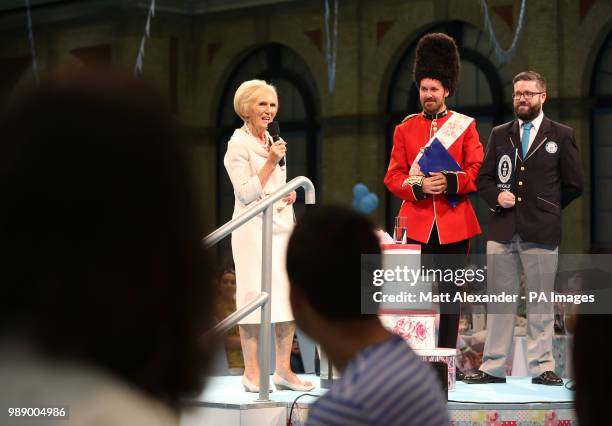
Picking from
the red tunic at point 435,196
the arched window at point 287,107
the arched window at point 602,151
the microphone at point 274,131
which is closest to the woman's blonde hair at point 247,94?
the microphone at point 274,131

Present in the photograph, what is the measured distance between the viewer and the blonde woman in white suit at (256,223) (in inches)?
201

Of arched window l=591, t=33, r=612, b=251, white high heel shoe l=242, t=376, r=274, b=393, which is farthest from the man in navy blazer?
arched window l=591, t=33, r=612, b=251

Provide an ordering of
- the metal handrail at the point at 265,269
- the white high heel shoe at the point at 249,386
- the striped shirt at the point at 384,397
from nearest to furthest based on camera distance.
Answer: the striped shirt at the point at 384,397 < the metal handrail at the point at 265,269 < the white high heel shoe at the point at 249,386

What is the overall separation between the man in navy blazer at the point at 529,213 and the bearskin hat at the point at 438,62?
1.12 feet

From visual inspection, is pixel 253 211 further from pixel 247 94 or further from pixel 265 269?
pixel 247 94

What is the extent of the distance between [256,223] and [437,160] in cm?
99

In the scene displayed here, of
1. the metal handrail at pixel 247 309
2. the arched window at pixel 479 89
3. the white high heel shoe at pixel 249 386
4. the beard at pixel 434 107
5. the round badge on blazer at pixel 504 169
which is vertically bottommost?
the white high heel shoe at pixel 249 386

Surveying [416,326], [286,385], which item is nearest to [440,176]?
[416,326]

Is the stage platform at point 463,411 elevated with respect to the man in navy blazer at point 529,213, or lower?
lower

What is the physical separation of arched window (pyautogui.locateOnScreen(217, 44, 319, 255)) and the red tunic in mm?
9208

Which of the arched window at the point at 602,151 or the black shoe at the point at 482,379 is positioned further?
the arched window at the point at 602,151

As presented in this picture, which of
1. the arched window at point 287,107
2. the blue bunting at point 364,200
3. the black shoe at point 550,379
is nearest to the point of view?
the black shoe at point 550,379

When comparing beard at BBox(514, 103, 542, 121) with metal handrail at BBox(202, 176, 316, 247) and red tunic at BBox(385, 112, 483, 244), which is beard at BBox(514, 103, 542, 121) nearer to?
red tunic at BBox(385, 112, 483, 244)

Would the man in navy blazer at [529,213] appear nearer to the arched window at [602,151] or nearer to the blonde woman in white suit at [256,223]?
the blonde woman in white suit at [256,223]
